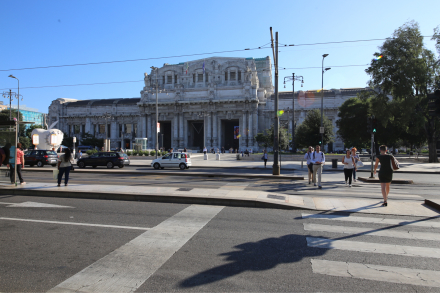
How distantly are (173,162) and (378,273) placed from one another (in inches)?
957

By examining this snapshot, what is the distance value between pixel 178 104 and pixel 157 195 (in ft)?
245

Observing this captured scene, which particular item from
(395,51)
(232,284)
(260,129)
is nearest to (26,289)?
(232,284)

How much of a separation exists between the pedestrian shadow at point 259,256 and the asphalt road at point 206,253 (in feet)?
0.05

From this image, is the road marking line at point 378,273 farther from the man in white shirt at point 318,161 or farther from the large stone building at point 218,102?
the large stone building at point 218,102

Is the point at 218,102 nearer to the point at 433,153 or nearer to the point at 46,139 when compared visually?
the point at 46,139

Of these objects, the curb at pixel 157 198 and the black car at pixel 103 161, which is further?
the black car at pixel 103 161

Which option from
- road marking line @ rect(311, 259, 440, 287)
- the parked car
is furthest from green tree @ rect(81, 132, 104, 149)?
road marking line @ rect(311, 259, 440, 287)

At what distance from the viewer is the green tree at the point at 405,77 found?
1214 inches

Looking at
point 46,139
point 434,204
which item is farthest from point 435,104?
point 46,139

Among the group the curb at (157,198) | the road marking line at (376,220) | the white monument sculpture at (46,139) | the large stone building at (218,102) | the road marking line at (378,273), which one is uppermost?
the large stone building at (218,102)

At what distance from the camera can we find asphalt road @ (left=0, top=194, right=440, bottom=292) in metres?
3.87

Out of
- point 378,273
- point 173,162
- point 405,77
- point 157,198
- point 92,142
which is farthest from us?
point 92,142

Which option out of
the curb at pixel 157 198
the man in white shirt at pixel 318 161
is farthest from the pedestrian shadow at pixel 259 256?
the man in white shirt at pixel 318 161

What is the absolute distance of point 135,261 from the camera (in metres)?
4.54
